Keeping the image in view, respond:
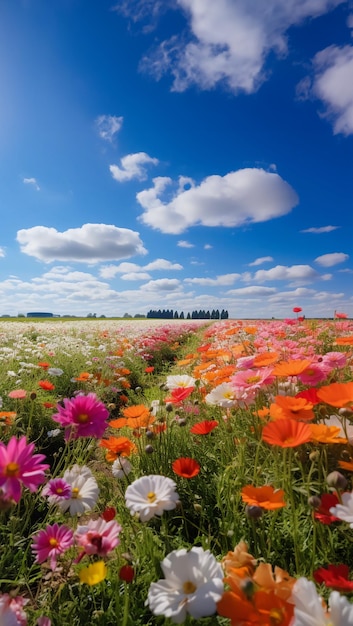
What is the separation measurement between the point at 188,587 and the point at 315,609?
34cm

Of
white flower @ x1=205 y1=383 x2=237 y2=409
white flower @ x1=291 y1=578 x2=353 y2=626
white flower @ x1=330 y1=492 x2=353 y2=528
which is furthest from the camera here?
white flower @ x1=205 y1=383 x2=237 y2=409

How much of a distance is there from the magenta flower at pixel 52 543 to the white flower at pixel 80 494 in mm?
89

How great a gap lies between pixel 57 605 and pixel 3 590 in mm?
312

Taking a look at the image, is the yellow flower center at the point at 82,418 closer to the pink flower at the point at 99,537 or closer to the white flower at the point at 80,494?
the white flower at the point at 80,494

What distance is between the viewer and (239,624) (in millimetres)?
946

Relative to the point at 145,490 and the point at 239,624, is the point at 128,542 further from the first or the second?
the point at 239,624

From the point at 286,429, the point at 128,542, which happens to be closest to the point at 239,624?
the point at 286,429

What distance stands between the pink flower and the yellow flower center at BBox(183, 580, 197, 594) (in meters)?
0.25

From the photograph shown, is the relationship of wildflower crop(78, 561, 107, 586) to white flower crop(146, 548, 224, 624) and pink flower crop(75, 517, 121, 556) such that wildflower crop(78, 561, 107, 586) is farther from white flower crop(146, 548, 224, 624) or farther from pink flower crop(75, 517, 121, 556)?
white flower crop(146, 548, 224, 624)

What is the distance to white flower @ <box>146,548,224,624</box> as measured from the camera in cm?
95

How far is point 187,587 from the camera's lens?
1029mm

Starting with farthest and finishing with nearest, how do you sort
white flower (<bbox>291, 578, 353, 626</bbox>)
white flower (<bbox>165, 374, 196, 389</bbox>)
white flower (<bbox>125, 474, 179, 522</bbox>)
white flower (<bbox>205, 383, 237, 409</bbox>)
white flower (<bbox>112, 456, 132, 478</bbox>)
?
white flower (<bbox>165, 374, 196, 389</bbox>), white flower (<bbox>205, 383, 237, 409</bbox>), white flower (<bbox>112, 456, 132, 478</bbox>), white flower (<bbox>125, 474, 179, 522</bbox>), white flower (<bbox>291, 578, 353, 626</bbox>)

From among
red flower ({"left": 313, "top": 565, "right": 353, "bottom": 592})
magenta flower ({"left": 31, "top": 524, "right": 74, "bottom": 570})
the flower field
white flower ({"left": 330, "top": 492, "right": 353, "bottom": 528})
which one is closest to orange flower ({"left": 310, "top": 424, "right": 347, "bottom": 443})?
the flower field

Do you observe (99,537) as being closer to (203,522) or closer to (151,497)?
(151,497)
